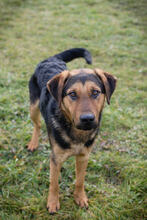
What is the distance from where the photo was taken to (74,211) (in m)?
3.35

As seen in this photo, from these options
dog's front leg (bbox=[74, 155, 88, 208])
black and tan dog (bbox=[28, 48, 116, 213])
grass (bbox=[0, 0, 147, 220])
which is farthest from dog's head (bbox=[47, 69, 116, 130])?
grass (bbox=[0, 0, 147, 220])

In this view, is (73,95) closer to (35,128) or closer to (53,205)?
(53,205)

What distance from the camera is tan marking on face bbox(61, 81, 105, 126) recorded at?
255cm

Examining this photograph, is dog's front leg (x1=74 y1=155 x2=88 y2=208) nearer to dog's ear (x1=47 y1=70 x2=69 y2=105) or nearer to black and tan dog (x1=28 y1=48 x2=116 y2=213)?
black and tan dog (x1=28 y1=48 x2=116 y2=213)

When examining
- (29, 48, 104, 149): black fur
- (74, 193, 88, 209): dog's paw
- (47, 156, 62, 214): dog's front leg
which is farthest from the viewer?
(74, 193, 88, 209): dog's paw

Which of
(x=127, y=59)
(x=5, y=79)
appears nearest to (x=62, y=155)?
(x=5, y=79)

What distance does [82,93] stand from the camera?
2.67 metres

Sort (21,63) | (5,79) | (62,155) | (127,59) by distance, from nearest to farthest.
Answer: (62,155) < (5,79) < (21,63) < (127,59)

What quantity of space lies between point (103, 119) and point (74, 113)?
259cm

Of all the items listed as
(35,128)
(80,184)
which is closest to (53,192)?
(80,184)

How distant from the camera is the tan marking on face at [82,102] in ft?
8.37

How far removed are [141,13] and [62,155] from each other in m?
10.1

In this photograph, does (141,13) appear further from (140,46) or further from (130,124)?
(130,124)

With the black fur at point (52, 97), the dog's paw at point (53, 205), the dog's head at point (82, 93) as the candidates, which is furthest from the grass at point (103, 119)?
the dog's head at point (82, 93)
